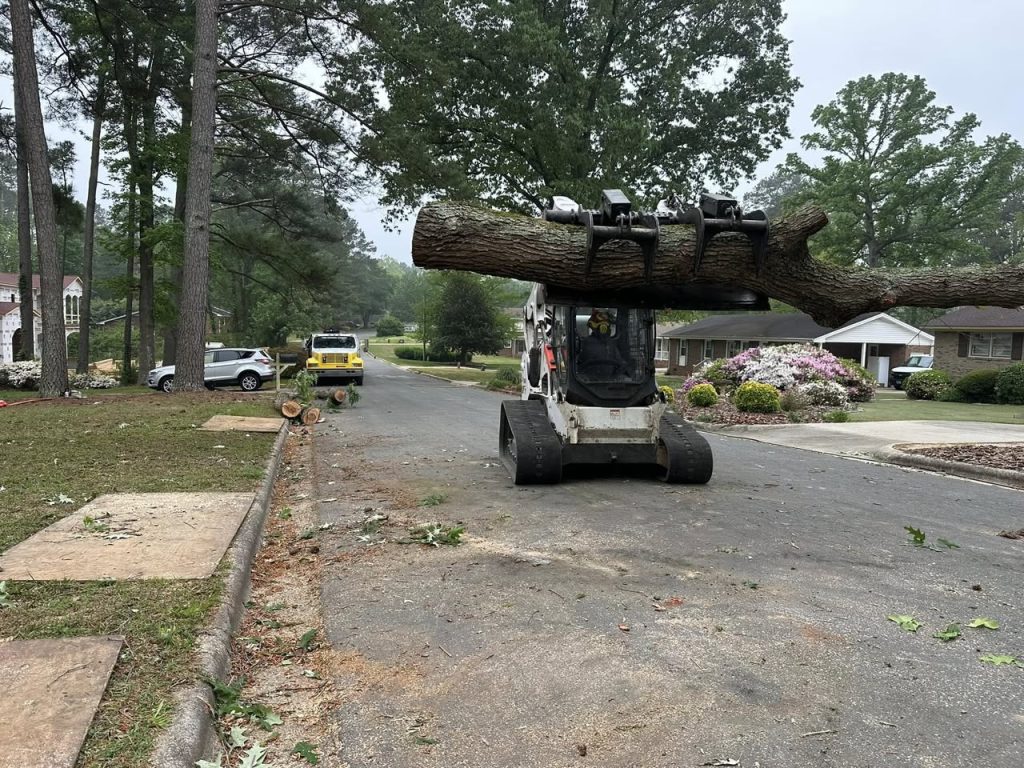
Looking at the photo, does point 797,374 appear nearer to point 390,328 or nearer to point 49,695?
point 49,695

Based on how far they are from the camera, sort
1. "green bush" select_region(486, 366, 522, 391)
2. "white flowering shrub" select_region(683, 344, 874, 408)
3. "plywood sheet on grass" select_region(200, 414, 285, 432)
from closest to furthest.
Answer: "plywood sheet on grass" select_region(200, 414, 285, 432), "white flowering shrub" select_region(683, 344, 874, 408), "green bush" select_region(486, 366, 522, 391)

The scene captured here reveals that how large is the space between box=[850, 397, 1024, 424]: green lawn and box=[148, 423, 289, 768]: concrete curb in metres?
16.3

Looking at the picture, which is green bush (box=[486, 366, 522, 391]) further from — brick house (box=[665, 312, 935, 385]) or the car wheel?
brick house (box=[665, 312, 935, 385])

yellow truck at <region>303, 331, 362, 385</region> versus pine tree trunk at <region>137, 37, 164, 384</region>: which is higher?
pine tree trunk at <region>137, 37, 164, 384</region>

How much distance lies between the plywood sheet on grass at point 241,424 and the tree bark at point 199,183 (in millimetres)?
4496

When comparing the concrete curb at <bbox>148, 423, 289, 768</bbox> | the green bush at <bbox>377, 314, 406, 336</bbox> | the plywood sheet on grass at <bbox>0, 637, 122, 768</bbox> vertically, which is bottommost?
the concrete curb at <bbox>148, 423, 289, 768</bbox>

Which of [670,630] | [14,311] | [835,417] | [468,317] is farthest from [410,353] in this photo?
[670,630]

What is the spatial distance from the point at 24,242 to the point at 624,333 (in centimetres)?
2342

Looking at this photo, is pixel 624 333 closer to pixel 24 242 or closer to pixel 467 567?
pixel 467 567

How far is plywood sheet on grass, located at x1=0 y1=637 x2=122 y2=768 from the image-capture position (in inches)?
101

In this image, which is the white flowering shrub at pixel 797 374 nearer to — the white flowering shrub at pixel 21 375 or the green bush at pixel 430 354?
the white flowering shrub at pixel 21 375

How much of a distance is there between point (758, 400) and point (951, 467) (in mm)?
7657

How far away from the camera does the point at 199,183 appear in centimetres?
1712

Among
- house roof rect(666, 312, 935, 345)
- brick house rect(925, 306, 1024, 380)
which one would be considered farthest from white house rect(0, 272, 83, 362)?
brick house rect(925, 306, 1024, 380)
